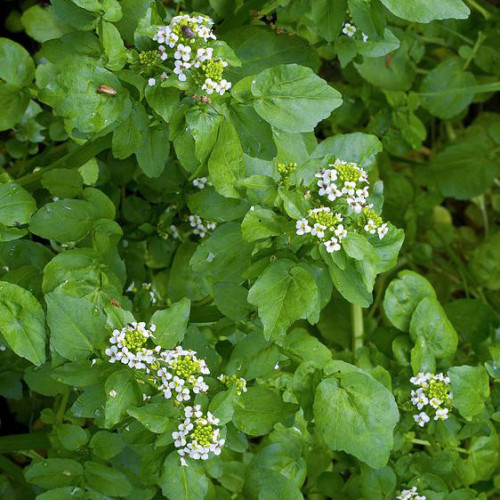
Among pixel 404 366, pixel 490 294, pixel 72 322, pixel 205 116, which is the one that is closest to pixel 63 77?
pixel 205 116

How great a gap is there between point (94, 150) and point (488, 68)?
1580mm

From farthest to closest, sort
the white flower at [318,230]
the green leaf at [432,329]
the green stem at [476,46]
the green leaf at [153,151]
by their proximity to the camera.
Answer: the green stem at [476,46]
the green leaf at [432,329]
the green leaf at [153,151]
the white flower at [318,230]

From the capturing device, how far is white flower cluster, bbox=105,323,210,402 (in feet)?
5.23

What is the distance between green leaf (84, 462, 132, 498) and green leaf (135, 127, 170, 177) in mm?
719

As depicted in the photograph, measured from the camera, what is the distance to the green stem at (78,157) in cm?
202

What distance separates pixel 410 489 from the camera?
6.59ft

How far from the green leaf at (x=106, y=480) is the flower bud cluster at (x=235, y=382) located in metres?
0.35

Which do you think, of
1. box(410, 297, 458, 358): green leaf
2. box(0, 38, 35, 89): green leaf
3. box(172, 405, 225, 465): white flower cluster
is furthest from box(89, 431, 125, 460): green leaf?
box(0, 38, 35, 89): green leaf

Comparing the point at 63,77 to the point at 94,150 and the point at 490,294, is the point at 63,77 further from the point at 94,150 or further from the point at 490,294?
the point at 490,294

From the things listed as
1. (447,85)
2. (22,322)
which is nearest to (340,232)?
(22,322)

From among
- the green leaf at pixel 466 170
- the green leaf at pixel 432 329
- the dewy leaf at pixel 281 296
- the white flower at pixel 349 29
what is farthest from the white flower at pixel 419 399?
the green leaf at pixel 466 170

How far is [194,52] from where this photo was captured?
1601 mm

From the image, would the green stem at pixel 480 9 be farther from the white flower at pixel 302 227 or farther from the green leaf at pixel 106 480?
the green leaf at pixel 106 480

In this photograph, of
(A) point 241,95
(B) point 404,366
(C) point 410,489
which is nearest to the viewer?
(A) point 241,95
